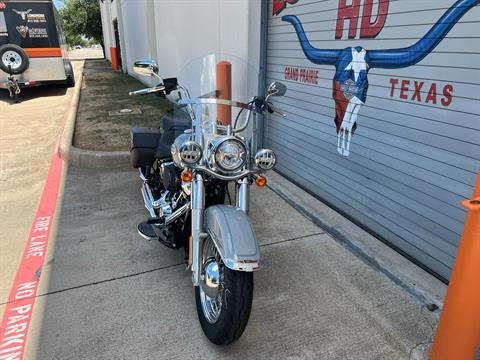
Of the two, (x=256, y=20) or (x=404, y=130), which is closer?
(x=404, y=130)

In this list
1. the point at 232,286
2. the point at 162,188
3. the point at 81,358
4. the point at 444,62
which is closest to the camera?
the point at 232,286

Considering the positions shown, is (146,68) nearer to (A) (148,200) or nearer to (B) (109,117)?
(A) (148,200)

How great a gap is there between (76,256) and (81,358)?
1.22 m

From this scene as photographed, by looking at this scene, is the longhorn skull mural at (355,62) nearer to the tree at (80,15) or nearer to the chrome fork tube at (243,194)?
the chrome fork tube at (243,194)

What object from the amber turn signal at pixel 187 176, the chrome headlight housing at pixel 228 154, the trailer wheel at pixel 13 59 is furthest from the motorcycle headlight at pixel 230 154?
the trailer wheel at pixel 13 59

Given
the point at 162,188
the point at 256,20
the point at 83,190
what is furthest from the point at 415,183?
the point at 83,190

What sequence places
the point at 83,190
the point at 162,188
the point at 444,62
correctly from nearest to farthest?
the point at 444,62 < the point at 162,188 < the point at 83,190

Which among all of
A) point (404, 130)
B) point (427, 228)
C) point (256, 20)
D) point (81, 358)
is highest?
point (256, 20)

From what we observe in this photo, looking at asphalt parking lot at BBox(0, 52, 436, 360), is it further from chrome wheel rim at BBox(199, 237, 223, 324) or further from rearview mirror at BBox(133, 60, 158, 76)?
rearview mirror at BBox(133, 60, 158, 76)

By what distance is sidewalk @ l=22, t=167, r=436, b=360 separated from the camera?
2.34 meters

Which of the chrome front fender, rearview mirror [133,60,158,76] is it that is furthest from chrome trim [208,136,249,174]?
rearview mirror [133,60,158,76]

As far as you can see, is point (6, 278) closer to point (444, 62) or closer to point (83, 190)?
point (83, 190)

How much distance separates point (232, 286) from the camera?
2.08 metres

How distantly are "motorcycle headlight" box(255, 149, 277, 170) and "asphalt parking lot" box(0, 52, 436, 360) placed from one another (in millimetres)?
1046
